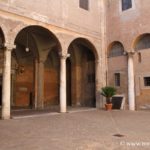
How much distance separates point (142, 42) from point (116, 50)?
2.26 m

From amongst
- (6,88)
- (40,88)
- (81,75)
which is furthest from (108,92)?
(6,88)

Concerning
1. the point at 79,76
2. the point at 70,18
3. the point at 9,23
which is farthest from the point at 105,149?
the point at 79,76

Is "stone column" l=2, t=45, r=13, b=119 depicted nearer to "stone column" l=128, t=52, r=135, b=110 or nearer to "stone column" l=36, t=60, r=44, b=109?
"stone column" l=36, t=60, r=44, b=109

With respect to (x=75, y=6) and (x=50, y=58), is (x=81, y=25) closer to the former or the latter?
(x=75, y=6)

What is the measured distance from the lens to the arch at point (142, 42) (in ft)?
53.0

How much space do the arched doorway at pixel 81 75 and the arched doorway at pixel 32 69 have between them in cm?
204

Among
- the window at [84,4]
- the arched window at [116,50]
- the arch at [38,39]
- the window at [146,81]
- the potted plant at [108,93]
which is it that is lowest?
the potted plant at [108,93]

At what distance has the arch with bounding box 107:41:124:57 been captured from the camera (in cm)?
1761

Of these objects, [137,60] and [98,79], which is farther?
[98,79]

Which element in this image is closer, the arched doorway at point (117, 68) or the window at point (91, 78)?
the arched doorway at point (117, 68)

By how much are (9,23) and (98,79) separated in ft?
28.2

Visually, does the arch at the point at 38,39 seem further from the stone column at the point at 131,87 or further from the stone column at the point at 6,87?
the stone column at the point at 131,87

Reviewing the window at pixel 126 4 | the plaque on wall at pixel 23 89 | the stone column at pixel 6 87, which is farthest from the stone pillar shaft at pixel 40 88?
the window at pixel 126 4

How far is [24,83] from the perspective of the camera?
20203mm
